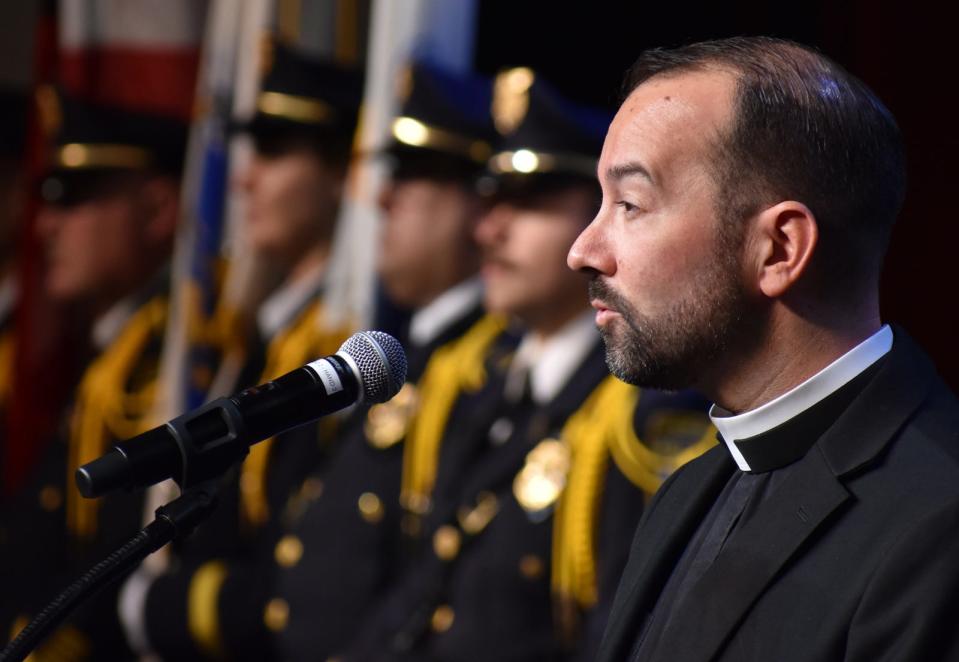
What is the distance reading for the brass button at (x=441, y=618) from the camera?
128 inches

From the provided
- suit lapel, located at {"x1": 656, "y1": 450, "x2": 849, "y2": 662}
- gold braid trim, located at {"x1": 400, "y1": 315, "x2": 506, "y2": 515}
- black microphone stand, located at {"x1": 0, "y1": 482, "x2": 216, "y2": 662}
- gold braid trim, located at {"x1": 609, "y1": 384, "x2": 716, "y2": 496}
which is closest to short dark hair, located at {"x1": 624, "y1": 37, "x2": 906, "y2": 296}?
suit lapel, located at {"x1": 656, "y1": 450, "x2": 849, "y2": 662}

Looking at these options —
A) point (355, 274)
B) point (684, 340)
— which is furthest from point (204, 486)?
point (355, 274)

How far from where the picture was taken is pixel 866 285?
1.71 metres

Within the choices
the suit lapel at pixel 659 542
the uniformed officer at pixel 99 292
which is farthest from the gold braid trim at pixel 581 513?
the uniformed officer at pixel 99 292

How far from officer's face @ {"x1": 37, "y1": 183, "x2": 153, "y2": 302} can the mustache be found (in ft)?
11.3

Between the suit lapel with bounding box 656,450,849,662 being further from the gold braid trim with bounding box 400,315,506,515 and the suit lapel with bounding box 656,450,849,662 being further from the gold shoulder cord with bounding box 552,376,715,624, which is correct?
the gold braid trim with bounding box 400,315,506,515

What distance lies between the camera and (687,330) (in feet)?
5.63

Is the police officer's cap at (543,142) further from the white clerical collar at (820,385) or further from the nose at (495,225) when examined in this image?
the white clerical collar at (820,385)

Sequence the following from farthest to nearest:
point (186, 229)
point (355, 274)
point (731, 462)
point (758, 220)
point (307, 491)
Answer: point (186, 229), point (355, 274), point (307, 491), point (731, 462), point (758, 220)

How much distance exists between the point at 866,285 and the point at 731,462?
0.88 ft

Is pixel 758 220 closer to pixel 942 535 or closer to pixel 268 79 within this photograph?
pixel 942 535

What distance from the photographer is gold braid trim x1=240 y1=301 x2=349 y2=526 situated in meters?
4.17

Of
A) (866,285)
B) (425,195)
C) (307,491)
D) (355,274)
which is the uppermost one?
(866,285)

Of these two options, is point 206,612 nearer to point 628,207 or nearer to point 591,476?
point 591,476
